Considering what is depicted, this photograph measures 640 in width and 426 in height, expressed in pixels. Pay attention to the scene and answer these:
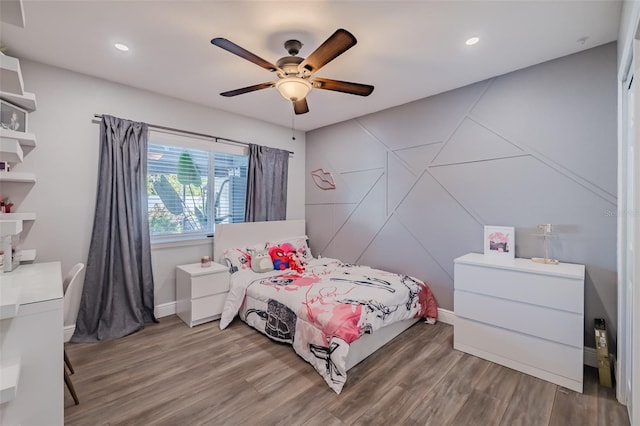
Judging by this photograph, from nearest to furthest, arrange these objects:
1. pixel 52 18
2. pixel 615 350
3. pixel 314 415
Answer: pixel 314 415 → pixel 52 18 → pixel 615 350

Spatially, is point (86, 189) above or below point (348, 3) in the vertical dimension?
below

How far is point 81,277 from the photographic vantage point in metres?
2.85

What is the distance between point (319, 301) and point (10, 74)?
2.49 metres

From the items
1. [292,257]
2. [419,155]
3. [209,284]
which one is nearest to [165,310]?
[209,284]

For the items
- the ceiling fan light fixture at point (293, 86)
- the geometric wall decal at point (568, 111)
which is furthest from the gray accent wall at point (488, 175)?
the ceiling fan light fixture at point (293, 86)

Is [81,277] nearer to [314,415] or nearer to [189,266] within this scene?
[189,266]

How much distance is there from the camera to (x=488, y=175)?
2.93 metres

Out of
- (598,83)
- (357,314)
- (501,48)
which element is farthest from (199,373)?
(598,83)

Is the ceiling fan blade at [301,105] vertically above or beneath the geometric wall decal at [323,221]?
above

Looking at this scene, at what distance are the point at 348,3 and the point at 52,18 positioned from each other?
211cm

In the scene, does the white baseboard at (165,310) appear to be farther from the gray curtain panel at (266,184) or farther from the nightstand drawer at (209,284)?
the gray curtain panel at (266,184)

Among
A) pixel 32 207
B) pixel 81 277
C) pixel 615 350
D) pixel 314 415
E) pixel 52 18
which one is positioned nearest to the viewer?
pixel 314 415

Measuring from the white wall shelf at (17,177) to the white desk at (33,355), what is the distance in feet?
4.65

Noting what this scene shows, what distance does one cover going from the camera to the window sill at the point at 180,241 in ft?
11.1
